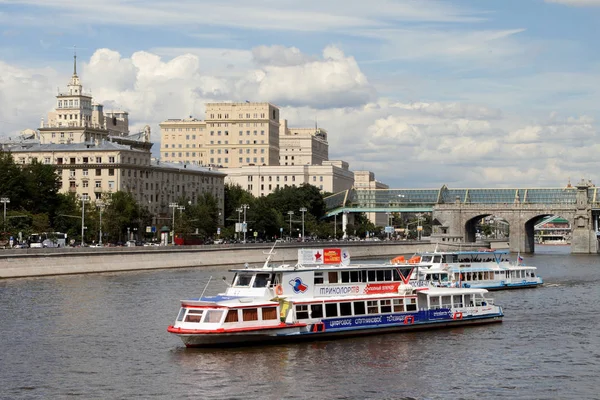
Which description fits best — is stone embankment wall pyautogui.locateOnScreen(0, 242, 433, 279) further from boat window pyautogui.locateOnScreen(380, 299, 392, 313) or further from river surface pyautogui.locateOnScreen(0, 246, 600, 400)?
boat window pyautogui.locateOnScreen(380, 299, 392, 313)

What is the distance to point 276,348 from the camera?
192 feet

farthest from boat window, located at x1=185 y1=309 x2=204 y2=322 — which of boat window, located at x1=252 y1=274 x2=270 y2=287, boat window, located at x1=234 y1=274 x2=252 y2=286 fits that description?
boat window, located at x1=234 y1=274 x2=252 y2=286

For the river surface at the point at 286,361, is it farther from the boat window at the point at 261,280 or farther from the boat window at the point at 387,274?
the boat window at the point at 261,280

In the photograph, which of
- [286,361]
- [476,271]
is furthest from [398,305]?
[476,271]

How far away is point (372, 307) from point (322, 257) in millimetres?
4432

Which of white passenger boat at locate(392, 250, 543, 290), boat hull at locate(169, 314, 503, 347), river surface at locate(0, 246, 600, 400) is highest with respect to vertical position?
white passenger boat at locate(392, 250, 543, 290)

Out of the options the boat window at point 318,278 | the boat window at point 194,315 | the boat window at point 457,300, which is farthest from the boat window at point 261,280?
the boat window at point 457,300

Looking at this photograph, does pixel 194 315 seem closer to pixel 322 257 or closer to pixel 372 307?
pixel 322 257

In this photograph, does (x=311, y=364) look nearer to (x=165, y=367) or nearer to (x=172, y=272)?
(x=165, y=367)

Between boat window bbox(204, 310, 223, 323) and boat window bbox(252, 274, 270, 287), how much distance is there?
516 cm

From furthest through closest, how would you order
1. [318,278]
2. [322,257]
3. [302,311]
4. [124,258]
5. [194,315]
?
[124,258]
[322,257]
[318,278]
[302,311]
[194,315]

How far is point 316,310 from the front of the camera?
6197 cm

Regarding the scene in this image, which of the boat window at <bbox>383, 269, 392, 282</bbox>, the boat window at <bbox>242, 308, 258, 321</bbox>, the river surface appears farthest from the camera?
the boat window at <bbox>383, 269, 392, 282</bbox>

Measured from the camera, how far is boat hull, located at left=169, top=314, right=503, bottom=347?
5756cm
